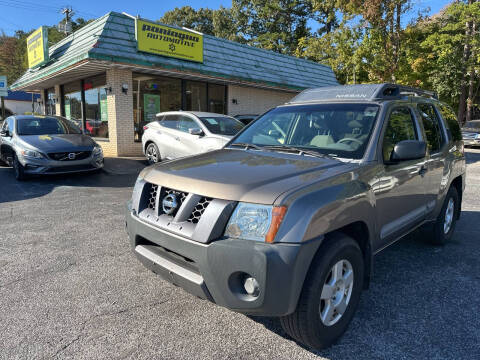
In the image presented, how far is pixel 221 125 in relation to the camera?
29.2ft

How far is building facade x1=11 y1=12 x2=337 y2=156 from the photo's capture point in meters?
11.0

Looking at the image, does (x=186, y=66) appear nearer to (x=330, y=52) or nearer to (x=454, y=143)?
(x=454, y=143)

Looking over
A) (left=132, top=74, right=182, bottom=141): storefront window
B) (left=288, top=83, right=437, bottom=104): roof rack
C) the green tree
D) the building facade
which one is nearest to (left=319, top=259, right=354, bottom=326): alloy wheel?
(left=288, top=83, right=437, bottom=104): roof rack

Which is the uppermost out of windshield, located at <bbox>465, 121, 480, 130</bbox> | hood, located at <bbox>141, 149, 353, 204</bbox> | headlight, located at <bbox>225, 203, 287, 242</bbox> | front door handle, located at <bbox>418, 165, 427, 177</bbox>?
windshield, located at <bbox>465, 121, 480, 130</bbox>

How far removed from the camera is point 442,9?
26359 millimetres

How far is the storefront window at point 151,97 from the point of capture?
12406 millimetres

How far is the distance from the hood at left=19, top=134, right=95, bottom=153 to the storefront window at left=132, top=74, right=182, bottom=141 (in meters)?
4.11

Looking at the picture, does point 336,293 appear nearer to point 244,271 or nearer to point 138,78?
point 244,271

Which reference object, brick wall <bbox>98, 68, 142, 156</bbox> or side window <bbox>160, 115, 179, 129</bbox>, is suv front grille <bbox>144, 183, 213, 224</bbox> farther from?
brick wall <bbox>98, 68, 142, 156</bbox>

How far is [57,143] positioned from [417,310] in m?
7.64

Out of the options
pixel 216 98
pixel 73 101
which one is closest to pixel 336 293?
pixel 216 98

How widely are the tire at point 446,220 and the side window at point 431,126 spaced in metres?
0.73

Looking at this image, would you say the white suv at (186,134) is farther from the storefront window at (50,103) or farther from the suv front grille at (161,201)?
the storefront window at (50,103)

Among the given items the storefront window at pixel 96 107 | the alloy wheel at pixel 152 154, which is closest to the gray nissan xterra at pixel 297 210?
the alloy wheel at pixel 152 154
